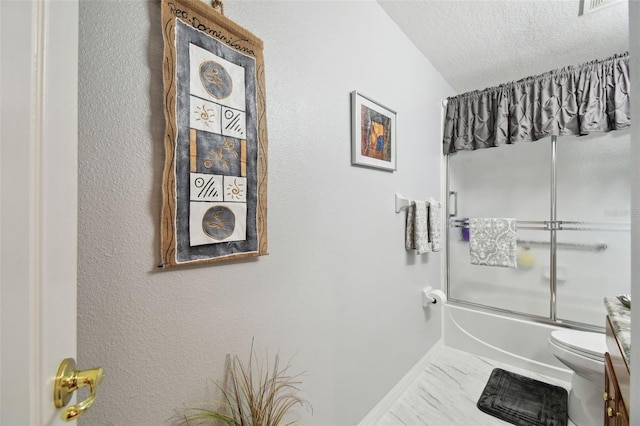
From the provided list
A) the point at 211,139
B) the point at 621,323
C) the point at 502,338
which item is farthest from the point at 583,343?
the point at 211,139

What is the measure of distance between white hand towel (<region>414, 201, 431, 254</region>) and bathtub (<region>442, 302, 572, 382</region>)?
973 millimetres

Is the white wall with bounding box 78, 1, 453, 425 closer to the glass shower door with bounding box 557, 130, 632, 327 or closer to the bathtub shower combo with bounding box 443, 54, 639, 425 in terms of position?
the bathtub shower combo with bounding box 443, 54, 639, 425

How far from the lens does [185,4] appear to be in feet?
2.55

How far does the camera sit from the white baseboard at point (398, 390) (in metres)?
1.55

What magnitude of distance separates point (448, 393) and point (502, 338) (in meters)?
0.78

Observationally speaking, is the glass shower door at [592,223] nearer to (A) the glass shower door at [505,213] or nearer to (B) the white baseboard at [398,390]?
(A) the glass shower door at [505,213]

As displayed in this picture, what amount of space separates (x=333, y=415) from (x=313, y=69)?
1.64 metres

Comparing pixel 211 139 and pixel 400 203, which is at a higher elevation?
pixel 211 139

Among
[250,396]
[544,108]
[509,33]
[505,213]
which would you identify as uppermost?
[509,33]

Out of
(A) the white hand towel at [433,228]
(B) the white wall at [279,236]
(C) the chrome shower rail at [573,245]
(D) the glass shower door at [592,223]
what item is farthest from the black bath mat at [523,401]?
(C) the chrome shower rail at [573,245]

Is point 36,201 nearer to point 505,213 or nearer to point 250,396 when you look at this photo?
point 250,396

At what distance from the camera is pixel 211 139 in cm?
84

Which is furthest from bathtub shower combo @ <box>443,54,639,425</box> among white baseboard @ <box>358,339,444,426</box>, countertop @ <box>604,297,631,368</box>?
countertop @ <box>604,297,631,368</box>

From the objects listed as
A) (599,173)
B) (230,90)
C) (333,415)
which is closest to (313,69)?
(230,90)
